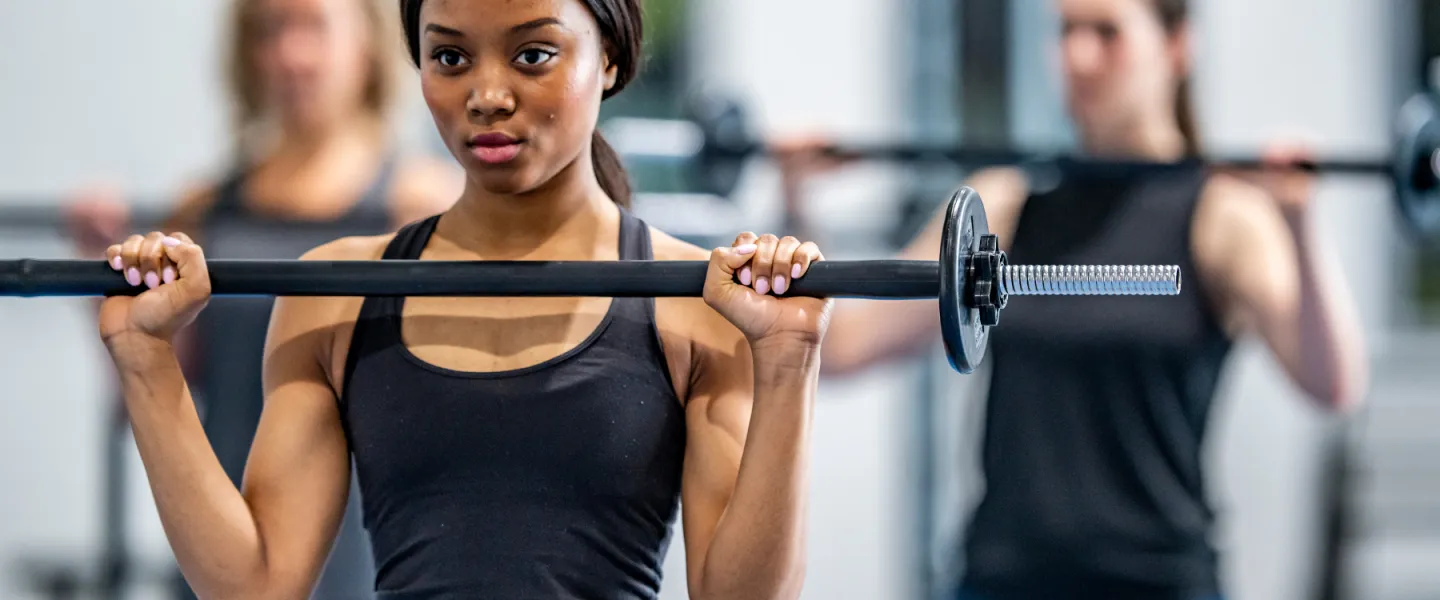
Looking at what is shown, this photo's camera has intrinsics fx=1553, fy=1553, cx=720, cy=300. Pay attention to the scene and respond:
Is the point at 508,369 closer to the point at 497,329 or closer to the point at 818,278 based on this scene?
the point at 497,329

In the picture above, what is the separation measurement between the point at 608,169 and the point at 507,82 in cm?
19

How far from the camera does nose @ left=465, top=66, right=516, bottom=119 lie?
3.19 ft

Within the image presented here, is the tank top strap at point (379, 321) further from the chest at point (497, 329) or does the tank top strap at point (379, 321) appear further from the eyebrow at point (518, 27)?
the eyebrow at point (518, 27)

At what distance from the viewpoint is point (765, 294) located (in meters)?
0.99

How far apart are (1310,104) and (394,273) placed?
2.39m

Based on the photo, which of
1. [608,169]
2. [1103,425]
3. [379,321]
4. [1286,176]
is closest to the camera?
[379,321]

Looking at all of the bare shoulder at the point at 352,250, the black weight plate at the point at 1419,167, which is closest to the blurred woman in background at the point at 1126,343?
the black weight plate at the point at 1419,167

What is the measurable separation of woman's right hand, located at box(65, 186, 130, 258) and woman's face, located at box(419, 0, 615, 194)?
134cm

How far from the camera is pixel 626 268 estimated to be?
101 cm

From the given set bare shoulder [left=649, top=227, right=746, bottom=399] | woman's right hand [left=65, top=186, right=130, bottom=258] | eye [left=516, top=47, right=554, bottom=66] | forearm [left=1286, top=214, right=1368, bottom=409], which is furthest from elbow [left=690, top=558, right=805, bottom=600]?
woman's right hand [left=65, top=186, right=130, bottom=258]

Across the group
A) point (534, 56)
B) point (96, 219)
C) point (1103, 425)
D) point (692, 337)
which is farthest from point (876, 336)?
point (96, 219)

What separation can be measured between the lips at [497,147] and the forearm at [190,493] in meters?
0.27

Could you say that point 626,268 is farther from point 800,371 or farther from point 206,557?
point 206,557

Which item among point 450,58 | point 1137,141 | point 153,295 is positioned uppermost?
point 1137,141
